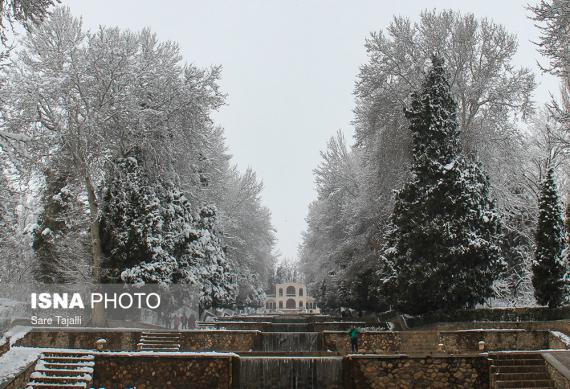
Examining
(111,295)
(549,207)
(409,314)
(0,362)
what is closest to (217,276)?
(111,295)

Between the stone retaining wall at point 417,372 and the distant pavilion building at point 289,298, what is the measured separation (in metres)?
88.8

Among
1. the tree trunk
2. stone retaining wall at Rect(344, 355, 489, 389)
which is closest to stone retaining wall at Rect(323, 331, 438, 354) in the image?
stone retaining wall at Rect(344, 355, 489, 389)

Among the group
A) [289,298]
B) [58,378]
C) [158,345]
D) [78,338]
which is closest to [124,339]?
[158,345]

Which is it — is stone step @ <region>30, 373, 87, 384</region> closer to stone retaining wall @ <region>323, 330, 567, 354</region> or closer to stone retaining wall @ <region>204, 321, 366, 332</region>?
stone retaining wall @ <region>323, 330, 567, 354</region>

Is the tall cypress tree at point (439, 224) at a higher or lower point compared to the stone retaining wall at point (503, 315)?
higher

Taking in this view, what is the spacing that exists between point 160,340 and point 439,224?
33.6 feet

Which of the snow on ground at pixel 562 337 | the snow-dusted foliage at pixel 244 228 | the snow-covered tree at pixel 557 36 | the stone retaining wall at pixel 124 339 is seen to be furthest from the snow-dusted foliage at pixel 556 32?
the snow-dusted foliage at pixel 244 228

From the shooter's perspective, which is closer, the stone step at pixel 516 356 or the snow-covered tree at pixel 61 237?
the stone step at pixel 516 356

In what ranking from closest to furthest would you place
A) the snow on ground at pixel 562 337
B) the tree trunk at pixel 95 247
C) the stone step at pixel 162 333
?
the snow on ground at pixel 562 337, the stone step at pixel 162 333, the tree trunk at pixel 95 247

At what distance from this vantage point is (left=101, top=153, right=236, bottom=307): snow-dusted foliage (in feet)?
81.4

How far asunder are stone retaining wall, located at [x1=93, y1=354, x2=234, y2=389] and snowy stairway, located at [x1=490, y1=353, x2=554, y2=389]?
5848 mm

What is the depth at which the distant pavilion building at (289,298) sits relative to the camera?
103 meters

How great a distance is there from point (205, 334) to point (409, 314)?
7974mm

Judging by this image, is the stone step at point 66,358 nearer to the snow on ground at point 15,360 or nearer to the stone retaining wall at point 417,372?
the snow on ground at point 15,360
